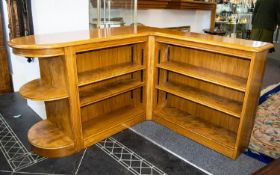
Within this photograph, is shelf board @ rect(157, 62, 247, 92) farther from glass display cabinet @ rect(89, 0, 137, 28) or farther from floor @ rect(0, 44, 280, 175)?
glass display cabinet @ rect(89, 0, 137, 28)

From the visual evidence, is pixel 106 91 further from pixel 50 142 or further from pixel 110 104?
pixel 50 142

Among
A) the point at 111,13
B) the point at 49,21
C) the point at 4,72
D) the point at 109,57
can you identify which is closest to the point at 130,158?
the point at 109,57

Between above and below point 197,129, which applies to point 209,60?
above

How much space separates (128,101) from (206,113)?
3.31ft

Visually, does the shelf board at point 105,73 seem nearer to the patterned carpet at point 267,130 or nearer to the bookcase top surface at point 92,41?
the bookcase top surface at point 92,41

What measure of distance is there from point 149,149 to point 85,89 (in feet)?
3.14

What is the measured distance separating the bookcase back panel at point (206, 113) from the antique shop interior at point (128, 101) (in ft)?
0.04

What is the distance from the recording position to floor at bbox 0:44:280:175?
7.20 ft

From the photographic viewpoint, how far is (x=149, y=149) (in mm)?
2504

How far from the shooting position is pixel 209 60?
2609 mm

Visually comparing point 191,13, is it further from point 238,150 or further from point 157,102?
point 238,150

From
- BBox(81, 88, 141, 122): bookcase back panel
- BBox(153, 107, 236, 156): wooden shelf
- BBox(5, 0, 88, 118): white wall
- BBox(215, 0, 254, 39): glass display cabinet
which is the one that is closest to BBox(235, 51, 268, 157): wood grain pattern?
BBox(153, 107, 236, 156): wooden shelf

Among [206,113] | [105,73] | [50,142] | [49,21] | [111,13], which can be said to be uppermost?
[111,13]

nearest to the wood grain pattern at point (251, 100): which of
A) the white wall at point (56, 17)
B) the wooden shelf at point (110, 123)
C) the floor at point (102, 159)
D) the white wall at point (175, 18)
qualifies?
the floor at point (102, 159)
